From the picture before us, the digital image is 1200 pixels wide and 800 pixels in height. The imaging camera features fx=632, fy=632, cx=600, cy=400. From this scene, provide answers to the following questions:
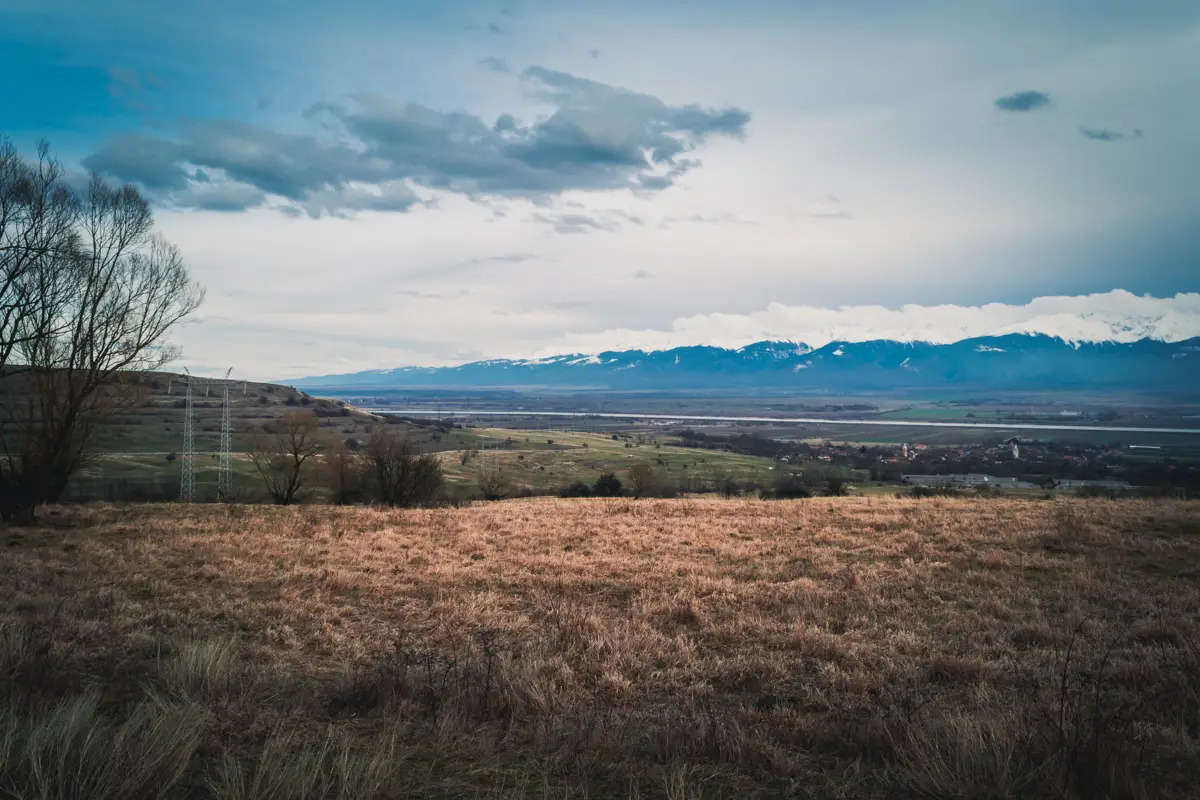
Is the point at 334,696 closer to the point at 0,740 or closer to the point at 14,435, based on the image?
the point at 0,740

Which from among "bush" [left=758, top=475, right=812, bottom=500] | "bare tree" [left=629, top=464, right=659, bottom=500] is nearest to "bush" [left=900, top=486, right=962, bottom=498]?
Result: "bush" [left=758, top=475, right=812, bottom=500]

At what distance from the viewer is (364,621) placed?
10.0 metres

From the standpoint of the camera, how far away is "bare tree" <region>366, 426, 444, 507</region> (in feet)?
119

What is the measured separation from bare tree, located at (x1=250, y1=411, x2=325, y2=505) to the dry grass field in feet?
73.9

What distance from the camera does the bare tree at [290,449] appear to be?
1545 inches

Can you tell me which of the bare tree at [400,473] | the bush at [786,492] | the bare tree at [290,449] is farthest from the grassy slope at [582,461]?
the bare tree at [400,473]

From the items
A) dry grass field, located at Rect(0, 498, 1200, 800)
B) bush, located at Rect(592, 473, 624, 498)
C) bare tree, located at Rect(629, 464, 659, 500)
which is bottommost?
bush, located at Rect(592, 473, 624, 498)

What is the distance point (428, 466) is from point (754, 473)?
169 ft

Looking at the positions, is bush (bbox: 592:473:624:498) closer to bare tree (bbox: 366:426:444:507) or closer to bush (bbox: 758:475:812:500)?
bush (bbox: 758:475:812:500)

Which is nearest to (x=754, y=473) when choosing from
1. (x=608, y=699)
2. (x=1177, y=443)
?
(x=1177, y=443)

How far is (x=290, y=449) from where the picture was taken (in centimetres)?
4012

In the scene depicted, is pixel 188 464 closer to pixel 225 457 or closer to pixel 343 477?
pixel 225 457

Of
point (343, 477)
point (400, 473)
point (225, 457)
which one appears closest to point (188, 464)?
point (225, 457)

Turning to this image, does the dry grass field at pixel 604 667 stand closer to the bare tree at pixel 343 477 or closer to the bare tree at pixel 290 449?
the bare tree at pixel 290 449
